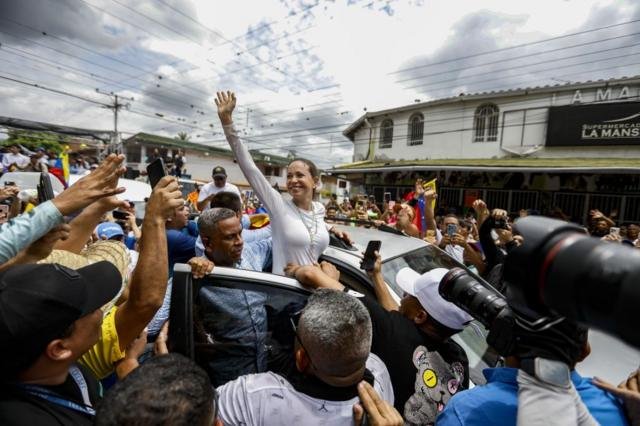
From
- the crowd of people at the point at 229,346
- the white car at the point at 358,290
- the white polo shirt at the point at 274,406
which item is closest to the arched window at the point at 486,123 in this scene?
the white car at the point at 358,290

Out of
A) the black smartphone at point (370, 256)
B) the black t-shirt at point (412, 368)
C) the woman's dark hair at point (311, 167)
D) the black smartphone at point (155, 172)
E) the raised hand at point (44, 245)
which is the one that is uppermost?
the woman's dark hair at point (311, 167)

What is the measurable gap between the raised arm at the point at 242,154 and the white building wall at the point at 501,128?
56.3ft

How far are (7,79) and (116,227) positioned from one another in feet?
58.7

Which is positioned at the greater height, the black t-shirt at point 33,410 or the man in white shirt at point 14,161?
the man in white shirt at point 14,161

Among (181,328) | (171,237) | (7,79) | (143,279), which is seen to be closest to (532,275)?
(143,279)

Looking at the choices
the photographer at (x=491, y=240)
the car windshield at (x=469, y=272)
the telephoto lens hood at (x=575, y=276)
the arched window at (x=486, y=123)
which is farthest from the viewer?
the arched window at (x=486, y=123)

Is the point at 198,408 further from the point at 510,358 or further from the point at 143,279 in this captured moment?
the point at 510,358

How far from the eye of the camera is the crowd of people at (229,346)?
943 millimetres

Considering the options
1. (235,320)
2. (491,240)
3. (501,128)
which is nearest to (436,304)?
(235,320)

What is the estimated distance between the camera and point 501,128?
17281 mm

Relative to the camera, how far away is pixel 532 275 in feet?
2.20

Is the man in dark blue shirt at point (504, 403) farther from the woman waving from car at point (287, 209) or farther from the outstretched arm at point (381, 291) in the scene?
the woman waving from car at point (287, 209)

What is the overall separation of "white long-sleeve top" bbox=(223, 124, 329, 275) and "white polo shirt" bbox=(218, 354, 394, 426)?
1035 mm

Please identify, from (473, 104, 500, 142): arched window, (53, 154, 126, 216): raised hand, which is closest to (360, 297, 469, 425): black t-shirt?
(53, 154, 126, 216): raised hand
